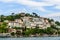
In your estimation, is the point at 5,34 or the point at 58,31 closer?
the point at 5,34

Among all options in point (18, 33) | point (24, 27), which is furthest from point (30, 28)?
point (18, 33)

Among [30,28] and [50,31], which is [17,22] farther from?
[50,31]

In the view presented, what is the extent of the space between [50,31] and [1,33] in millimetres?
30911

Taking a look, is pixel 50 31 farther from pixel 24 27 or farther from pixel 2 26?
pixel 2 26

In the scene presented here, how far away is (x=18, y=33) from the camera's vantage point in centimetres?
17688

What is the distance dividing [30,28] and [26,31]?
14.2m

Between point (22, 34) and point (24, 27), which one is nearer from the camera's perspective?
point (22, 34)

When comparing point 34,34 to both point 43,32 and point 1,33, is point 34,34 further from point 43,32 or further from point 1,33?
point 1,33

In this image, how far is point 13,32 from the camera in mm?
174500

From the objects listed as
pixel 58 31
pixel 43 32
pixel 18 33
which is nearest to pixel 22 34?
pixel 18 33

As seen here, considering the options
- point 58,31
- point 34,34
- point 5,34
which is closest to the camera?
point 5,34

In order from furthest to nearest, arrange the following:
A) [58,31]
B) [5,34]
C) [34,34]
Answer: [58,31], [34,34], [5,34]

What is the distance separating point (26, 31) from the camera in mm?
178625

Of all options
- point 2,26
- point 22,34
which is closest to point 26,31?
point 22,34
